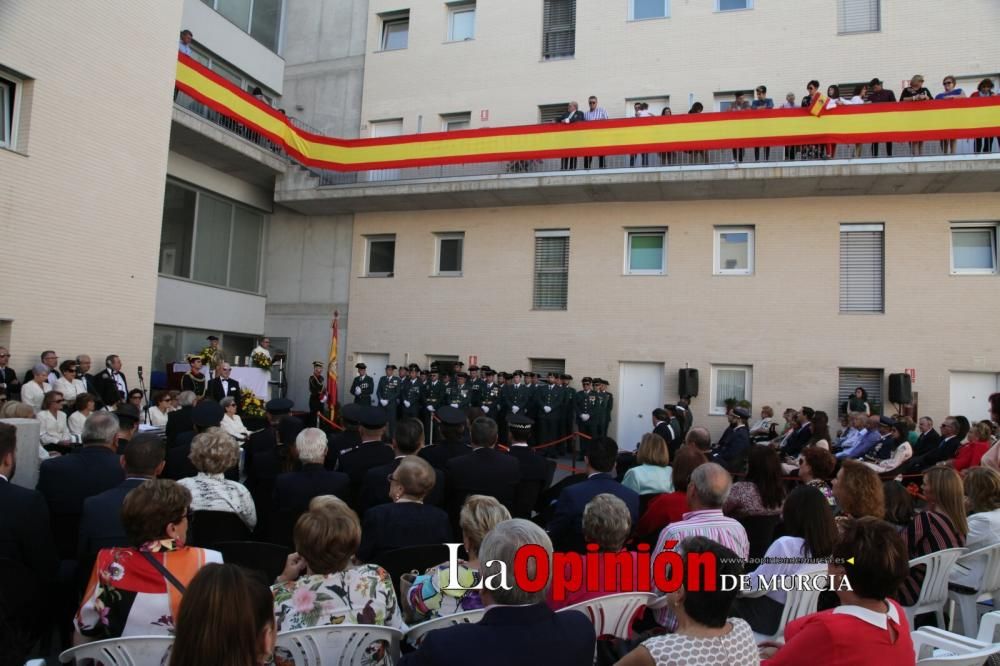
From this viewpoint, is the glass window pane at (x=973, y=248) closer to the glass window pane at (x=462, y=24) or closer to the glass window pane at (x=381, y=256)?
the glass window pane at (x=462, y=24)

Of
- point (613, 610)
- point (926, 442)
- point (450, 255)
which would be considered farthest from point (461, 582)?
point (450, 255)

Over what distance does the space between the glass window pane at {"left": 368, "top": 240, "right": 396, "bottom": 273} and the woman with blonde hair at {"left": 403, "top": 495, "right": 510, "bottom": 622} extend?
53.8ft

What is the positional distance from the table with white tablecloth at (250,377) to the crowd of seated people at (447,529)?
9.15m

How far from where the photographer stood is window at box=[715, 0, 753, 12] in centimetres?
1680

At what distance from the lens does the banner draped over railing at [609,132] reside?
44.1 feet

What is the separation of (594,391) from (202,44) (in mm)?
12646

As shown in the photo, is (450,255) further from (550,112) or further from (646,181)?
(646,181)

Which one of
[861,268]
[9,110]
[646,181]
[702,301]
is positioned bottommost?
[702,301]

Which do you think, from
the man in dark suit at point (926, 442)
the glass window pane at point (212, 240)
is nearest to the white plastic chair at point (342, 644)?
the man in dark suit at point (926, 442)

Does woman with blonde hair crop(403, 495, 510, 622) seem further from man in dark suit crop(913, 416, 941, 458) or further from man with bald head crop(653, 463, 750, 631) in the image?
man in dark suit crop(913, 416, 941, 458)

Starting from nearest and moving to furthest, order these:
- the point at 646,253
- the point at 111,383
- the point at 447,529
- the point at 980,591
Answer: the point at 447,529, the point at 980,591, the point at 111,383, the point at 646,253

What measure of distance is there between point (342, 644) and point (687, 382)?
44.5ft

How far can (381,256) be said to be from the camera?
19.6 meters

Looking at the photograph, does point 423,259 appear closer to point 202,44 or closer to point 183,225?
point 183,225
